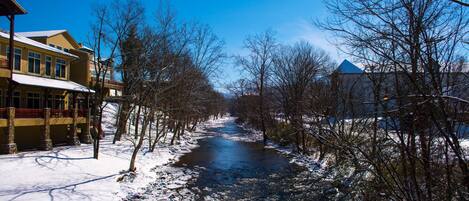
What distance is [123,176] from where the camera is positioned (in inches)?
758

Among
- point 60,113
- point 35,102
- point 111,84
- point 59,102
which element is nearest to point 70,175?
point 60,113

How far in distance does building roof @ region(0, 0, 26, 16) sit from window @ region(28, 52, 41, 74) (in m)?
4.85

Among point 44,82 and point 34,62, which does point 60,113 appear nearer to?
point 44,82

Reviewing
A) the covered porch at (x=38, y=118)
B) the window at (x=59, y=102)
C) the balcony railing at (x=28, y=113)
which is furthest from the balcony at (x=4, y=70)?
the window at (x=59, y=102)

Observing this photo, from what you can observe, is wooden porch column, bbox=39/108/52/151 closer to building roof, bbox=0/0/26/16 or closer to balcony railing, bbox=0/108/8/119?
balcony railing, bbox=0/108/8/119

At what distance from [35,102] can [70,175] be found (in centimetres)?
1437

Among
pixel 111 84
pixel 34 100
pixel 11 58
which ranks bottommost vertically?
pixel 34 100

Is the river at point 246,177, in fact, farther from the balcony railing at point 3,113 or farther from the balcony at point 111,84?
the balcony at point 111,84

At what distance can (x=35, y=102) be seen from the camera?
96.0ft

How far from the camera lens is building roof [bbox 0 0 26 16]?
22609 millimetres

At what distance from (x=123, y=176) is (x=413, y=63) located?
55.4 ft

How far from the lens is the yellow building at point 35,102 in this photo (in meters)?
22.4

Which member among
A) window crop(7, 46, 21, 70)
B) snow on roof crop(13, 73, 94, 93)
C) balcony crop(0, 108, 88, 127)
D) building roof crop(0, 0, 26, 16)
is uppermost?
building roof crop(0, 0, 26, 16)

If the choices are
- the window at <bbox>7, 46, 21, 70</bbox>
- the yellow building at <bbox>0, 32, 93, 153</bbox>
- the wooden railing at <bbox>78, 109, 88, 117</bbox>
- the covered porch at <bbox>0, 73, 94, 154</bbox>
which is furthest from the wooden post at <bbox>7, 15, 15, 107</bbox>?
the wooden railing at <bbox>78, 109, 88, 117</bbox>
